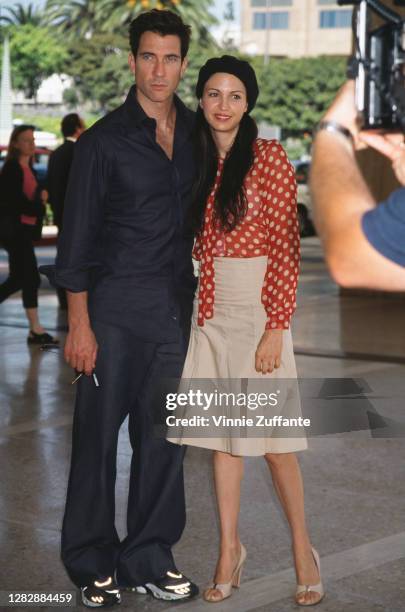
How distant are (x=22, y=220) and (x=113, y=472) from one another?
6294 mm

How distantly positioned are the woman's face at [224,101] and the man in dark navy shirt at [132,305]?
171mm

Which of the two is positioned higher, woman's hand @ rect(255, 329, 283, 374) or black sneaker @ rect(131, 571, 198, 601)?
woman's hand @ rect(255, 329, 283, 374)

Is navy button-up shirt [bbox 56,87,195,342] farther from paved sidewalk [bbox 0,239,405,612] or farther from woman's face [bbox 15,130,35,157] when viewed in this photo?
woman's face [bbox 15,130,35,157]

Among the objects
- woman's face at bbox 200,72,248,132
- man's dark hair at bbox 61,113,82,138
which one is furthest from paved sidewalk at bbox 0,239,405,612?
man's dark hair at bbox 61,113,82,138

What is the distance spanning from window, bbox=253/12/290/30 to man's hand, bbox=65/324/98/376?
111658mm

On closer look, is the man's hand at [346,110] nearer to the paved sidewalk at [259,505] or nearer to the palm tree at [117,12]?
the paved sidewalk at [259,505]

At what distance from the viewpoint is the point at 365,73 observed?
212cm

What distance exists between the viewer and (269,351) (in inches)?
170

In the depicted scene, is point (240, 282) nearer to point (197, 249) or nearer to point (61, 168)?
point (197, 249)

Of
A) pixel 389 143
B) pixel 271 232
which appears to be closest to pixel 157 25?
pixel 271 232

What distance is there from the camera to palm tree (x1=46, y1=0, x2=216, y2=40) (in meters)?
78.4

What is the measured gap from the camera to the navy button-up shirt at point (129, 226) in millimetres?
4363

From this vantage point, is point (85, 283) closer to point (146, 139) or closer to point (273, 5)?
point (146, 139)

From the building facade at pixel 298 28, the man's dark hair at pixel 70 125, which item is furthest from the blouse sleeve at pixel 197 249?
the building facade at pixel 298 28
